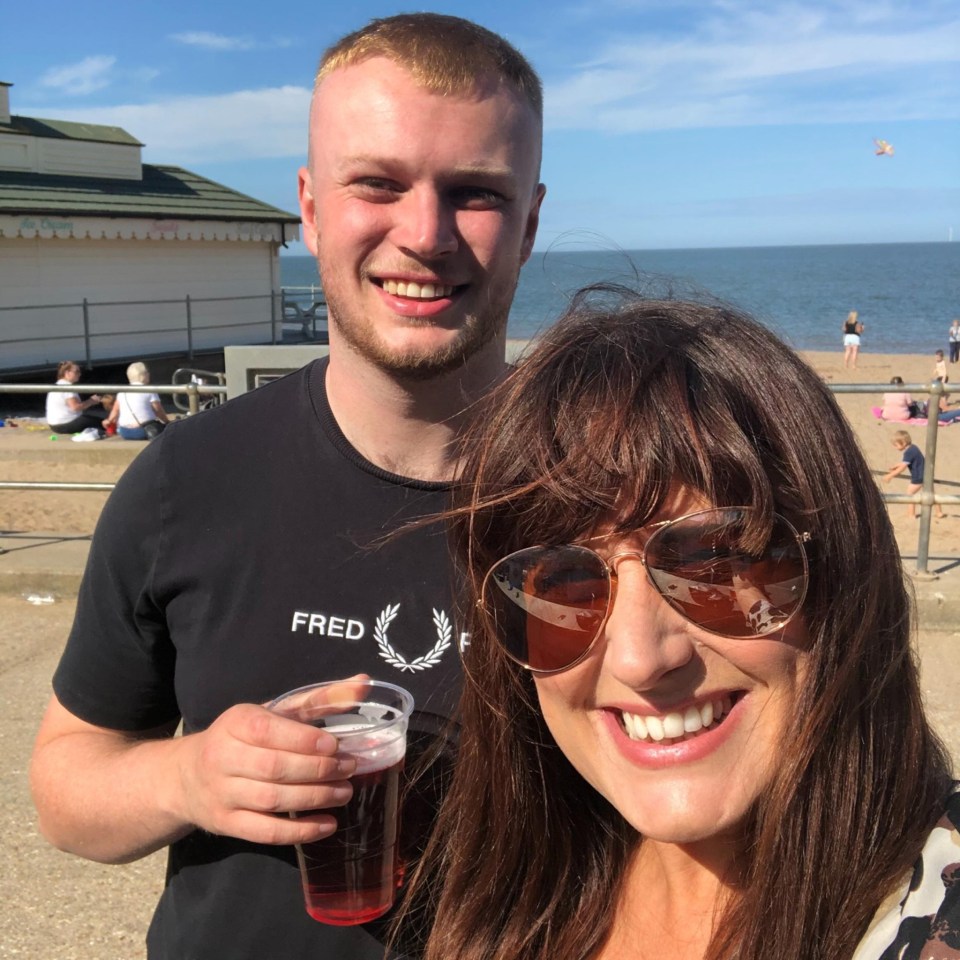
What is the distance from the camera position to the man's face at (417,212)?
192cm

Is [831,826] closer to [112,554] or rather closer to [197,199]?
[112,554]

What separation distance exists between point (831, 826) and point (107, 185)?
70.6 feet

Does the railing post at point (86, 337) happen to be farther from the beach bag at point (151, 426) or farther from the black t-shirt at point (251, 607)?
the black t-shirt at point (251, 607)

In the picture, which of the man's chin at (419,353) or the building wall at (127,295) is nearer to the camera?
the man's chin at (419,353)

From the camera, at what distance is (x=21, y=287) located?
17.2 meters

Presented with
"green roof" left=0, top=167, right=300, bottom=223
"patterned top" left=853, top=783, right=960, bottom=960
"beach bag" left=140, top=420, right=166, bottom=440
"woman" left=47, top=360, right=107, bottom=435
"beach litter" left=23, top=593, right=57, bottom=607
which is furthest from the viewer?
"green roof" left=0, top=167, right=300, bottom=223

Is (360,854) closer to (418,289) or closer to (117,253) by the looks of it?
(418,289)

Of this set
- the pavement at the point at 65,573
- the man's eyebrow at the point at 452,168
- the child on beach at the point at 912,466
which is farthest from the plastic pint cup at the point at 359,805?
the child on beach at the point at 912,466

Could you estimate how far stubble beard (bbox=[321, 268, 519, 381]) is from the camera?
6.25 feet

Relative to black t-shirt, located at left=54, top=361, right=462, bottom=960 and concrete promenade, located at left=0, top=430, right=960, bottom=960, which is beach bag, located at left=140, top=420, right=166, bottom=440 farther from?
black t-shirt, located at left=54, top=361, right=462, bottom=960

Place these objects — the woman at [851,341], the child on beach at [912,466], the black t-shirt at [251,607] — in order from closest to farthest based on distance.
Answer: the black t-shirt at [251,607] < the child on beach at [912,466] < the woman at [851,341]

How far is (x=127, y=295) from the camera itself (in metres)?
19.2

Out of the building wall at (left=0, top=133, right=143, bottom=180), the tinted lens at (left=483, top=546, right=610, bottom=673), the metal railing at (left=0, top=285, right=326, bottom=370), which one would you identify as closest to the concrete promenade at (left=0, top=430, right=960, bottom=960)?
the tinted lens at (left=483, top=546, right=610, bottom=673)

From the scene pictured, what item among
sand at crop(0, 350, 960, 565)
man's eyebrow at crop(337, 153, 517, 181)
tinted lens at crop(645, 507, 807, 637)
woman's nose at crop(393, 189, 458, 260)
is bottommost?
sand at crop(0, 350, 960, 565)
